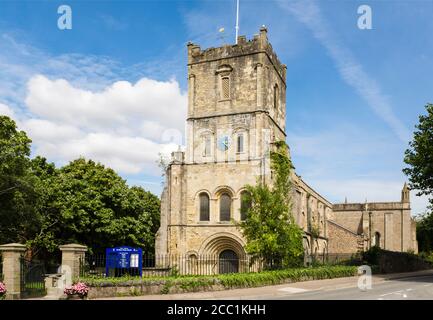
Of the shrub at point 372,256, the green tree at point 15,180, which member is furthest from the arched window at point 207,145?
the shrub at point 372,256

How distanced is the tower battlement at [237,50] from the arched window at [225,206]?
32.9 feet

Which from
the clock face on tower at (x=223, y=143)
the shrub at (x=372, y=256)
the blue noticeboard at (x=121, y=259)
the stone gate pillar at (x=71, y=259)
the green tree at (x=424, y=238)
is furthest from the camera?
the green tree at (x=424, y=238)

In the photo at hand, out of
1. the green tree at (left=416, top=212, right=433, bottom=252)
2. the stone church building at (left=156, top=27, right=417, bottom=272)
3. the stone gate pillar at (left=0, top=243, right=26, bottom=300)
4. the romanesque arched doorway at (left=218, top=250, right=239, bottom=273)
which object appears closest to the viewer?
the stone gate pillar at (left=0, top=243, right=26, bottom=300)

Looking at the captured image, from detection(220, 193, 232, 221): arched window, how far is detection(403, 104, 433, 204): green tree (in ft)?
38.4

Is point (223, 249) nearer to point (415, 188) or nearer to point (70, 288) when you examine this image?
point (415, 188)

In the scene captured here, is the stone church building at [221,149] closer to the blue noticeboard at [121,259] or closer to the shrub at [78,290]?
the blue noticeboard at [121,259]

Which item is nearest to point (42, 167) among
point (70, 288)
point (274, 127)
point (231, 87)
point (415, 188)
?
point (231, 87)

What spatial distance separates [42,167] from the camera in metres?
36.4

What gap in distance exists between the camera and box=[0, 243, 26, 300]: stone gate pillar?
1614cm

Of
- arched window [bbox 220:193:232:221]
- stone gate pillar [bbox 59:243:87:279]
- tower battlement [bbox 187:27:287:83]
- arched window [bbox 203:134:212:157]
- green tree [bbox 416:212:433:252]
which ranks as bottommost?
green tree [bbox 416:212:433:252]

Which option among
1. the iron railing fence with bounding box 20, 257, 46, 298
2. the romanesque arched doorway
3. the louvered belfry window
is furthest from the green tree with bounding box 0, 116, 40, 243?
the louvered belfry window

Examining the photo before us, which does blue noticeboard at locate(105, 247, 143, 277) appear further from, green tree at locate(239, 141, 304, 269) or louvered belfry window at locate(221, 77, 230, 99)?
louvered belfry window at locate(221, 77, 230, 99)

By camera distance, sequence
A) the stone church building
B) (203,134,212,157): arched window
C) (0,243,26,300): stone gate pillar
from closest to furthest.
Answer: (0,243,26,300): stone gate pillar, the stone church building, (203,134,212,157): arched window

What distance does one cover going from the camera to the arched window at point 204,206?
33906 millimetres
